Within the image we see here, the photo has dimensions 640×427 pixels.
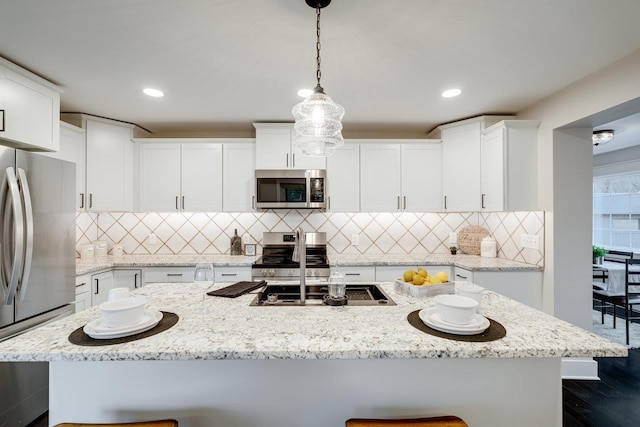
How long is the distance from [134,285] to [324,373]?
257 cm

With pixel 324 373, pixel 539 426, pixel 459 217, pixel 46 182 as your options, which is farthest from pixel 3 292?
pixel 459 217

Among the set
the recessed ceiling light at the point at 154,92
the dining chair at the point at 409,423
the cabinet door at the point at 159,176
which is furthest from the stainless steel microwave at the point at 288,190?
the dining chair at the point at 409,423

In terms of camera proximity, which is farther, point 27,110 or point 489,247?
point 489,247

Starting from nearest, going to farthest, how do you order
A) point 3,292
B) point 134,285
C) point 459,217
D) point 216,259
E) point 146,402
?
point 146,402 < point 3,292 < point 134,285 < point 216,259 < point 459,217

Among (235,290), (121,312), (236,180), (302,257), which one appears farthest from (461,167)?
(121,312)

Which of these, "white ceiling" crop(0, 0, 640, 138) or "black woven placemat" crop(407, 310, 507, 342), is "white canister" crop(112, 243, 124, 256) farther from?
"black woven placemat" crop(407, 310, 507, 342)

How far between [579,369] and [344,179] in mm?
2791

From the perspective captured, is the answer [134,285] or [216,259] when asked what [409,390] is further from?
[134,285]

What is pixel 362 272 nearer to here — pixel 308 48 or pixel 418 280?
pixel 418 280

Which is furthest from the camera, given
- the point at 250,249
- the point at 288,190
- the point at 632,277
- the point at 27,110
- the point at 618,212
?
the point at 618,212

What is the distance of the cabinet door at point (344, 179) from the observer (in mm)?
3268

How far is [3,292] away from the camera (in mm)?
1702

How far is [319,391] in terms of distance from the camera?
1150mm

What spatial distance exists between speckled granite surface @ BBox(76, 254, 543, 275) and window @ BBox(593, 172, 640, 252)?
366 cm
